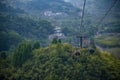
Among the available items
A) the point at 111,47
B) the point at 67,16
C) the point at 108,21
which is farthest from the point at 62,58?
the point at 67,16

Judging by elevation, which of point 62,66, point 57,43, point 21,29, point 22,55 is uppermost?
point 21,29

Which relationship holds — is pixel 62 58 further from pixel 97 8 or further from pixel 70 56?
pixel 97 8

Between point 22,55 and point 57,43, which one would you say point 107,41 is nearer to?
point 57,43

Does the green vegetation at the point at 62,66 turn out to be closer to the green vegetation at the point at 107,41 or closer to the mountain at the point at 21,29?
the mountain at the point at 21,29

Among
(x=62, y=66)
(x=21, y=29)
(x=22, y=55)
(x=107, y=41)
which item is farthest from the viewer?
(x=21, y=29)

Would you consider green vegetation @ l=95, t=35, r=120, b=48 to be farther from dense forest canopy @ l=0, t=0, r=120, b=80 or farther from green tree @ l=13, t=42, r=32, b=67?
green tree @ l=13, t=42, r=32, b=67

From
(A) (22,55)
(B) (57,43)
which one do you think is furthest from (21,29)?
(B) (57,43)

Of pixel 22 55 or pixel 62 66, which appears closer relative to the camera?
pixel 62 66

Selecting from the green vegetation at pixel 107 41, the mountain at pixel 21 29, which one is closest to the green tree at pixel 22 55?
the mountain at pixel 21 29
